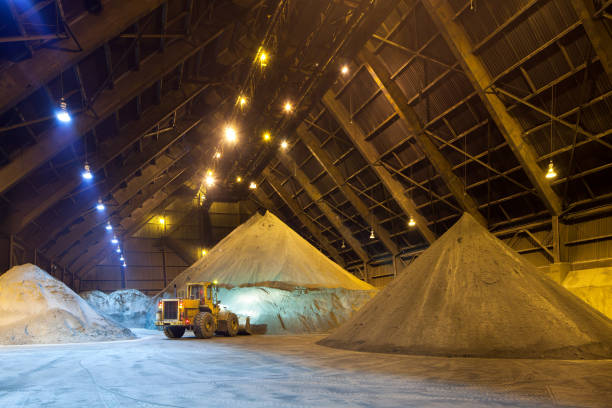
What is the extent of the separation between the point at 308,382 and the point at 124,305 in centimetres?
2876

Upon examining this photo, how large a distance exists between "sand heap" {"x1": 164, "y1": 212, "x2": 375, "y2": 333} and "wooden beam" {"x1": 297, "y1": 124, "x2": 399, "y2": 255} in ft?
12.7

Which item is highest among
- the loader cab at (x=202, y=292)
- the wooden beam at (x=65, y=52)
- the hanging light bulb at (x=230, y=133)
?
the hanging light bulb at (x=230, y=133)

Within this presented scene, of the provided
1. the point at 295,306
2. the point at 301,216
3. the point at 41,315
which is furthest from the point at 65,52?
the point at 301,216

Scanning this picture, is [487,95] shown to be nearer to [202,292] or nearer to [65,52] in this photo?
[202,292]

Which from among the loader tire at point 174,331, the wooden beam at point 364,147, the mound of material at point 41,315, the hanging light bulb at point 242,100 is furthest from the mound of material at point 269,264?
the hanging light bulb at point 242,100

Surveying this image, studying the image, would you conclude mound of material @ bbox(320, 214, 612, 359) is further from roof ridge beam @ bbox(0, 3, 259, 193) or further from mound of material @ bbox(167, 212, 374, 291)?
mound of material @ bbox(167, 212, 374, 291)

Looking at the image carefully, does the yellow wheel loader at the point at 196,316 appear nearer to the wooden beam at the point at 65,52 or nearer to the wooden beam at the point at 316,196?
the wooden beam at the point at 65,52

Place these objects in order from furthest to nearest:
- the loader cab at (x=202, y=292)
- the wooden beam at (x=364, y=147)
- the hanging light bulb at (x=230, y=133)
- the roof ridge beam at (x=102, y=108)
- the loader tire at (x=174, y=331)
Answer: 1. the wooden beam at (x=364, y=147)
2. the hanging light bulb at (x=230, y=133)
3. the loader cab at (x=202, y=292)
4. the loader tire at (x=174, y=331)
5. the roof ridge beam at (x=102, y=108)

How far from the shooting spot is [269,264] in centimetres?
2348

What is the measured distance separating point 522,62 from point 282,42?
8.69 metres

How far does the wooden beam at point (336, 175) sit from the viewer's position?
1044 inches

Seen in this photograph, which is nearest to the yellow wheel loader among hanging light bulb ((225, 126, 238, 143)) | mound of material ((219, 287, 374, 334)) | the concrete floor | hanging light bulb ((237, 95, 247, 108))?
mound of material ((219, 287, 374, 334))

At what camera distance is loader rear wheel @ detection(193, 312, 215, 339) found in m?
15.8

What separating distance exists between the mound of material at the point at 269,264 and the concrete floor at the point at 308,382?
43.8 feet
